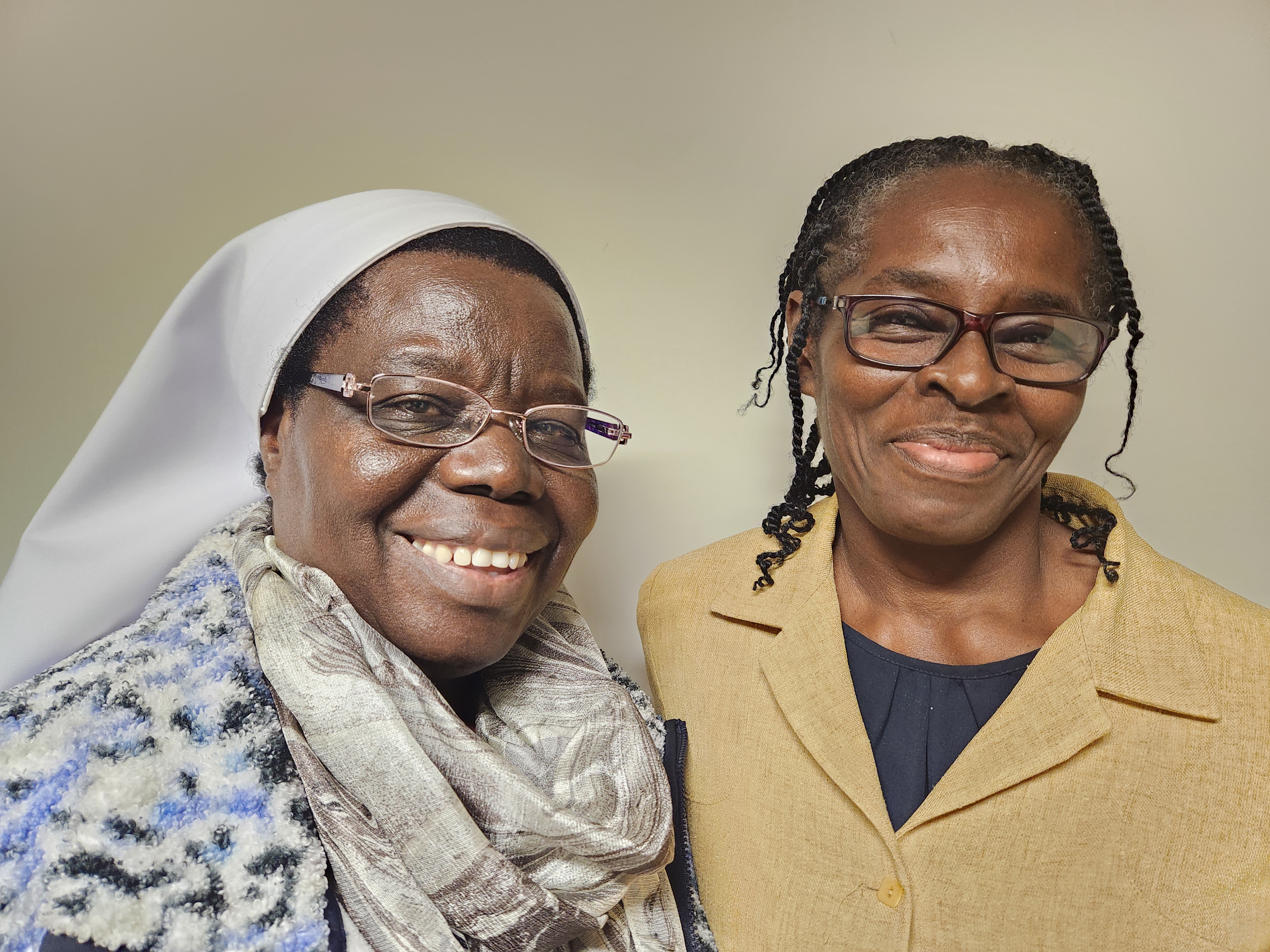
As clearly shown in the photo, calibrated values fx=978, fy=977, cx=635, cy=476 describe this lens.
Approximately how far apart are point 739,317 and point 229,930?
2.20 meters

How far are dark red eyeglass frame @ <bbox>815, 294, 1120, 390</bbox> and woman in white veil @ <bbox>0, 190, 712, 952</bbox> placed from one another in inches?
20.7

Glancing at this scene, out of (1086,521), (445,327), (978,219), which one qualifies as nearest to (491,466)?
(445,327)

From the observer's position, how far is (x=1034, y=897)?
69.2 inches

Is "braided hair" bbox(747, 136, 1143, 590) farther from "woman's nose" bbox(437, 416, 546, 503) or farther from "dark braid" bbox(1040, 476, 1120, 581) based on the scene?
"woman's nose" bbox(437, 416, 546, 503)

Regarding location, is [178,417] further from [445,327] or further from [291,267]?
[445,327]

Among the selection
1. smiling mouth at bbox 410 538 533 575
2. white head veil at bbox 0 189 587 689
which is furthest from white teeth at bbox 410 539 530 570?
white head veil at bbox 0 189 587 689

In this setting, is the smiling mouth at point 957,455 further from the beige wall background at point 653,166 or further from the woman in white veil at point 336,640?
the beige wall background at point 653,166

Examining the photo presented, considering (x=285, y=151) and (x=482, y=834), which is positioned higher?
(x=285, y=151)

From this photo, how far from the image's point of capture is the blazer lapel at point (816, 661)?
1.86 meters

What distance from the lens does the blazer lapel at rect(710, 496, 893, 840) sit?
1.86 metres

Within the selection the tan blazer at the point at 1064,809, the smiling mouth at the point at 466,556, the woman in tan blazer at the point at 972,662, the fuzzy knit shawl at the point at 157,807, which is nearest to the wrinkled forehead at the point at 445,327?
the smiling mouth at the point at 466,556

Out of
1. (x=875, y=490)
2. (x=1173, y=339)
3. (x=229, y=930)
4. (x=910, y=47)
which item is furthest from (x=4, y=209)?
(x=1173, y=339)

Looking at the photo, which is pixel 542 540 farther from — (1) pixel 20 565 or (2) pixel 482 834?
(1) pixel 20 565

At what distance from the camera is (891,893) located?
178 cm
